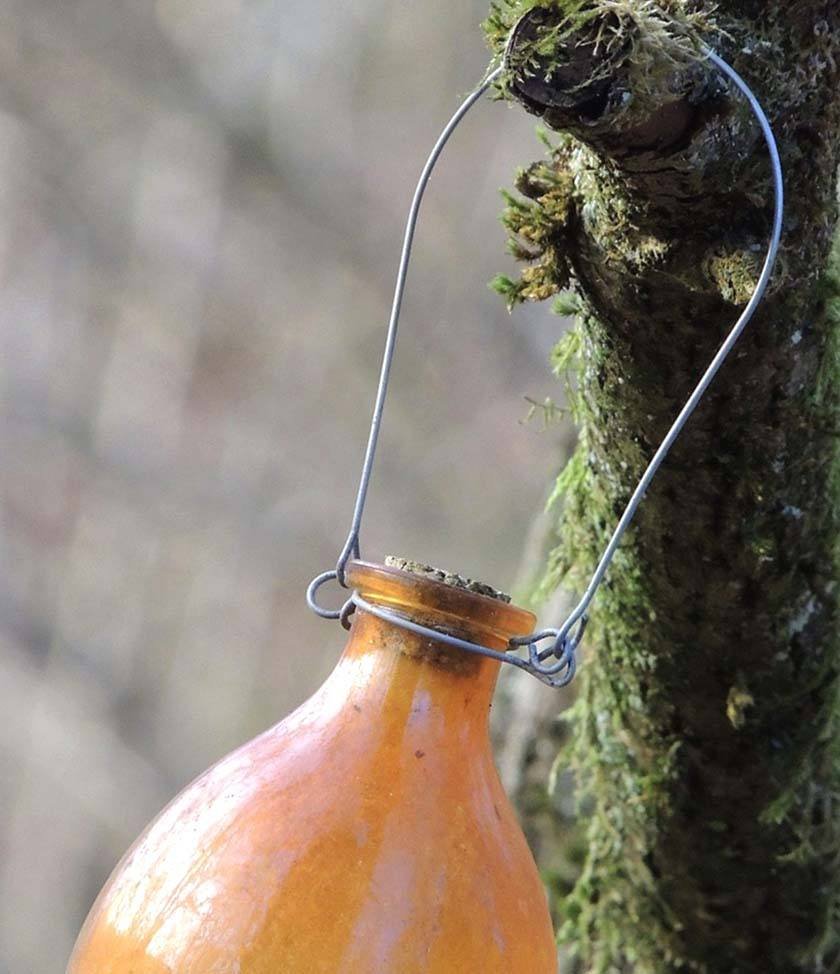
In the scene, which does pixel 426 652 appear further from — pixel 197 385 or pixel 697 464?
pixel 197 385

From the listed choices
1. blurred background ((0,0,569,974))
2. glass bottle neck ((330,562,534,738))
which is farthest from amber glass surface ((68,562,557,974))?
blurred background ((0,0,569,974))

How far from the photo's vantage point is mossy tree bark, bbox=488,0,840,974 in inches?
24.5

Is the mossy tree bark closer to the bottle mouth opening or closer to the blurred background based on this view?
the bottle mouth opening

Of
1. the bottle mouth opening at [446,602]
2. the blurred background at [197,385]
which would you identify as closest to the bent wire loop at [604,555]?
the bottle mouth opening at [446,602]

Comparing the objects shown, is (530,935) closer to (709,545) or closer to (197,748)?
(709,545)

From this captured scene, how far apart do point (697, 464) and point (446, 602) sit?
0.24m

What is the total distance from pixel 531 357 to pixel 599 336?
282 cm

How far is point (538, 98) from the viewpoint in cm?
57

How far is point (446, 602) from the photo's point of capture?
0.66 metres

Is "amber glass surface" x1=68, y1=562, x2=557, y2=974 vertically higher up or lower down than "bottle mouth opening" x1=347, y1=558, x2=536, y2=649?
lower down

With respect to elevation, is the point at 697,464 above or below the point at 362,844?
above

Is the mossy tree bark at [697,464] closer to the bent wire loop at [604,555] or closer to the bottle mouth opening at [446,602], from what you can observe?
the bent wire loop at [604,555]

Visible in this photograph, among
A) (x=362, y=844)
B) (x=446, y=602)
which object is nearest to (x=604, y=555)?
(x=446, y=602)

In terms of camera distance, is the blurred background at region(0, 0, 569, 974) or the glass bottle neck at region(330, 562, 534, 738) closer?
the glass bottle neck at region(330, 562, 534, 738)
